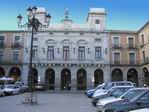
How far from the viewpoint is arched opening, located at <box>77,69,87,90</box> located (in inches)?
2008

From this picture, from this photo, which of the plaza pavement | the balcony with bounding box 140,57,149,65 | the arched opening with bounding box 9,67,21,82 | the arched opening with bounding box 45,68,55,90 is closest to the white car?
the plaza pavement

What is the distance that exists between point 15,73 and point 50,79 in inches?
269

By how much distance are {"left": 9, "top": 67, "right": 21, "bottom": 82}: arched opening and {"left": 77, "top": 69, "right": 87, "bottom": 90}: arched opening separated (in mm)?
10983

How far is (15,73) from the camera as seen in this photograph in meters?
52.6

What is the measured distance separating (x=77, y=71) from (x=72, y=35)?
21.7 feet

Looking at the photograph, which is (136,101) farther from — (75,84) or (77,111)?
(75,84)

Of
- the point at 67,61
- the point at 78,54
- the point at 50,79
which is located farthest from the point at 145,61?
the point at 50,79

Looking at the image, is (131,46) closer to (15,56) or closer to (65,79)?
(65,79)

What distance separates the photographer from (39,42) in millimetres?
50906

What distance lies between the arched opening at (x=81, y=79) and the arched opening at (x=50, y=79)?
4582 mm

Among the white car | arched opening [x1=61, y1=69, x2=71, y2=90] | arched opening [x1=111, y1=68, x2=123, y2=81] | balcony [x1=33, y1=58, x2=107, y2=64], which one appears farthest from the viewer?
arched opening [x1=111, y1=68, x2=123, y2=81]

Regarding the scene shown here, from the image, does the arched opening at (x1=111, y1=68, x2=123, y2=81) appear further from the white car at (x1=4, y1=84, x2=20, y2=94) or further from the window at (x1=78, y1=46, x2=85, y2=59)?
the white car at (x1=4, y1=84, x2=20, y2=94)

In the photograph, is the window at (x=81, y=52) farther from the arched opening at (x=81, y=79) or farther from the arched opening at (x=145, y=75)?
the arched opening at (x=145, y=75)

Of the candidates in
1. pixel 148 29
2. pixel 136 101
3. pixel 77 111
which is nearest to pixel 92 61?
pixel 148 29
